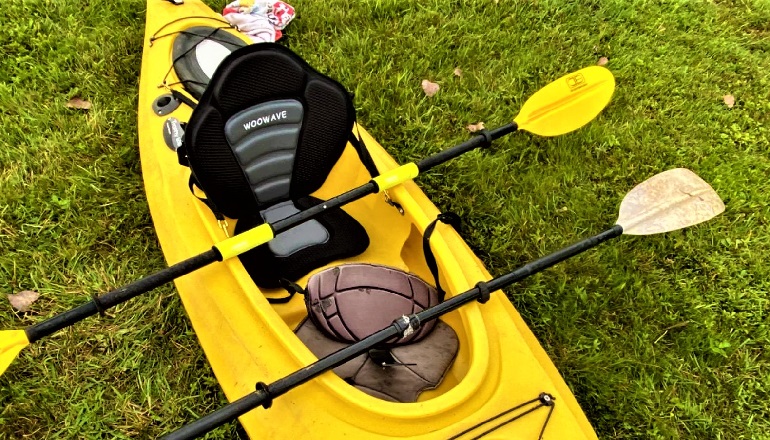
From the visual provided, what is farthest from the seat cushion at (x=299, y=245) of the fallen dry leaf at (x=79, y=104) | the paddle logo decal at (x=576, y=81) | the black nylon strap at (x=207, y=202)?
the fallen dry leaf at (x=79, y=104)

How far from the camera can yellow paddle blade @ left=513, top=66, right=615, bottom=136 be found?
2758 millimetres

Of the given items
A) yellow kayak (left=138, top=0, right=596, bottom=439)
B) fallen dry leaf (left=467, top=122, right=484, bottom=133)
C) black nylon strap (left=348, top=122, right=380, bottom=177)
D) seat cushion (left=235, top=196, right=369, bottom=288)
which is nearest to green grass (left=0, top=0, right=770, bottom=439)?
fallen dry leaf (left=467, top=122, right=484, bottom=133)

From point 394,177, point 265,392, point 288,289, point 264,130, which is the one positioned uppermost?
point 264,130

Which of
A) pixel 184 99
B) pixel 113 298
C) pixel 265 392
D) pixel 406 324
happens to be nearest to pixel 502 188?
pixel 406 324

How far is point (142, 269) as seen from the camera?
269cm

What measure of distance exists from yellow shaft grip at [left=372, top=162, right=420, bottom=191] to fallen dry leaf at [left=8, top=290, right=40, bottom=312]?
1.55 m

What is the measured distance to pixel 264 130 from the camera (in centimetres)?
232

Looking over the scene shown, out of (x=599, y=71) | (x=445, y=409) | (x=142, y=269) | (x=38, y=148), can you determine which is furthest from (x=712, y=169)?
(x=38, y=148)

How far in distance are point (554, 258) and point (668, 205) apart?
2.34ft

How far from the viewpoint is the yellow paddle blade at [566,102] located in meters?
2.76

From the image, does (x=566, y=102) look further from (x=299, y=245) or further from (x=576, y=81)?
(x=299, y=245)

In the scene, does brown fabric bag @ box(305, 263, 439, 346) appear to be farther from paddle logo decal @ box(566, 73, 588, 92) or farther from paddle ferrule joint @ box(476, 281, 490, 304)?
paddle logo decal @ box(566, 73, 588, 92)

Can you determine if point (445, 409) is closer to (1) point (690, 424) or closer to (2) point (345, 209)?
(2) point (345, 209)

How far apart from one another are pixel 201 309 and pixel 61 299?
2.63 feet
